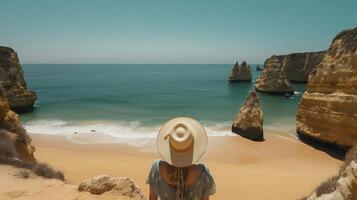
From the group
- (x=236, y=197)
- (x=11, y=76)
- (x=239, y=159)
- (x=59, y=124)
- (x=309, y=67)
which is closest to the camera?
(x=236, y=197)

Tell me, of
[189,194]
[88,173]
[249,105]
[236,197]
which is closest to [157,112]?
[249,105]

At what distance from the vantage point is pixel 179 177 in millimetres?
2693

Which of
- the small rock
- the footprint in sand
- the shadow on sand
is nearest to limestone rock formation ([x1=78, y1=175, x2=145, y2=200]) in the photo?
the small rock

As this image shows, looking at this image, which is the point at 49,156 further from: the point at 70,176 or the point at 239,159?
the point at 239,159

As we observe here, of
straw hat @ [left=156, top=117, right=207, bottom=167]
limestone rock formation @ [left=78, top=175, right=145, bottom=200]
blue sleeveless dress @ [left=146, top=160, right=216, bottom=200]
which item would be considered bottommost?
limestone rock formation @ [left=78, top=175, right=145, bottom=200]

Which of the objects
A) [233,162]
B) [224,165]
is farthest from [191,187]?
[233,162]

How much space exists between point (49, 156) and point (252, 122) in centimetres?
1277

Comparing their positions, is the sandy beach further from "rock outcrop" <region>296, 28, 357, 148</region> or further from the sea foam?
the sea foam

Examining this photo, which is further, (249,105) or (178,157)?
(249,105)

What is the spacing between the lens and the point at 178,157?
8.45 feet

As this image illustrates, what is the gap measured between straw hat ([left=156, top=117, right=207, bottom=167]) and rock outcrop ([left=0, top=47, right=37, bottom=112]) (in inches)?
1206

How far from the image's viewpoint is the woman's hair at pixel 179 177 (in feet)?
8.79

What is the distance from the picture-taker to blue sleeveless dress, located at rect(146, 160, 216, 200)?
276cm

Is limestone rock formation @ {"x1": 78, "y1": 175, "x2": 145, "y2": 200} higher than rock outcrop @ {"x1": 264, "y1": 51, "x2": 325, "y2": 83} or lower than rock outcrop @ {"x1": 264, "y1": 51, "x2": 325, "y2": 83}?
lower
